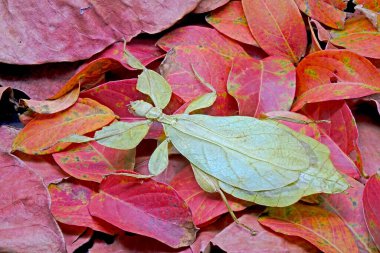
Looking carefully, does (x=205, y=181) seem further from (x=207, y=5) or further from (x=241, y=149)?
(x=207, y=5)

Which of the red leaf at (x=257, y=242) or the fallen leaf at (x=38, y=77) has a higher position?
the fallen leaf at (x=38, y=77)

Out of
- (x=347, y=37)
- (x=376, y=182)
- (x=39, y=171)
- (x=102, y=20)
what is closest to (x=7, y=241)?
(x=39, y=171)

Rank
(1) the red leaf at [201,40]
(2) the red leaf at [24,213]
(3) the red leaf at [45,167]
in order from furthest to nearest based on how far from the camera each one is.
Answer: (1) the red leaf at [201,40] → (3) the red leaf at [45,167] → (2) the red leaf at [24,213]

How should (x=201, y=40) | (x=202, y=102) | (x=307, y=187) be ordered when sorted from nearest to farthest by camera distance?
(x=307, y=187) → (x=202, y=102) → (x=201, y=40)

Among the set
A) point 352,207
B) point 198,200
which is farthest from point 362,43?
point 198,200

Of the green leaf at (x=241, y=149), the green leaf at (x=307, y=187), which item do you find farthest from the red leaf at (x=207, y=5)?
the green leaf at (x=307, y=187)

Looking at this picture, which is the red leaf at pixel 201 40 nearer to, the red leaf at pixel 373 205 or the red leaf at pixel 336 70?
the red leaf at pixel 336 70

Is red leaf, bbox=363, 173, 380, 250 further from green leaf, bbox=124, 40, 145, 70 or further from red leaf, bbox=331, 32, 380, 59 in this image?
green leaf, bbox=124, 40, 145, 70

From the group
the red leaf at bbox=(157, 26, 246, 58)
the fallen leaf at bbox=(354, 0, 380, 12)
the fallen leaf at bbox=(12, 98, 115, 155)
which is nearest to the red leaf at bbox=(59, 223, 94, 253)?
the fallen leaf at bbox=(12, 98, 115, 155)
